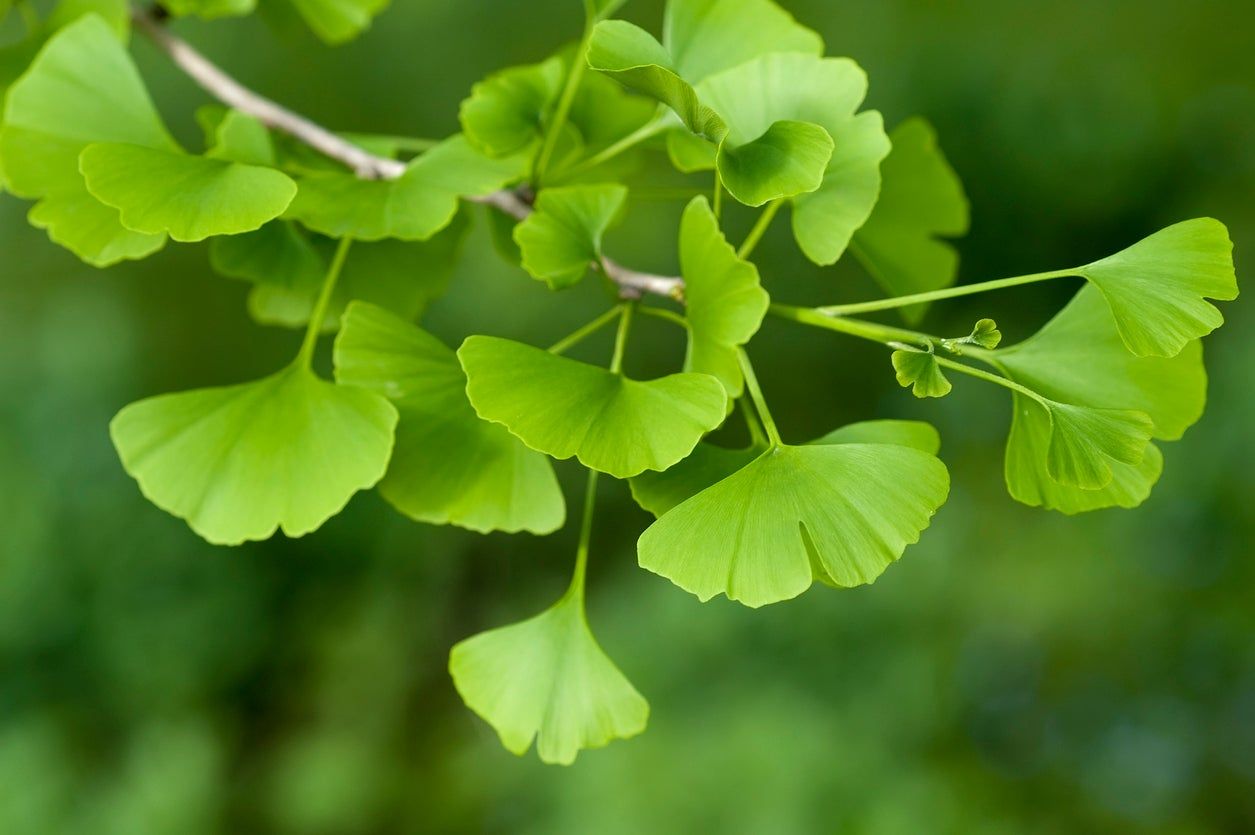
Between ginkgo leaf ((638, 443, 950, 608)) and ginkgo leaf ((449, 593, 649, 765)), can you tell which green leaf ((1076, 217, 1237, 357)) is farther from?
ginkgo leaf ((449, 593, 649, 765))

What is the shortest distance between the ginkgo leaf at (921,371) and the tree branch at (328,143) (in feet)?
0.37

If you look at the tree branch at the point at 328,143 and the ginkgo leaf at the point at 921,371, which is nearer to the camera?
the ginkgo leaf at the point at 921,371

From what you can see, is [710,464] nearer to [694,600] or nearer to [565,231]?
[565,231]

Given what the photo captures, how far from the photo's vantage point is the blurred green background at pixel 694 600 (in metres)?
1.45

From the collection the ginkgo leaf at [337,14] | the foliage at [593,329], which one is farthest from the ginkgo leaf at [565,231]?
the ginkgo leaf at [337,14]

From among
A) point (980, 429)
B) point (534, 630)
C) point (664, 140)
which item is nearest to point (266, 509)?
point (534, 630)

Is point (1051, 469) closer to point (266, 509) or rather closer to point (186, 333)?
point (266, 509)

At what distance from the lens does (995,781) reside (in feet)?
4.91

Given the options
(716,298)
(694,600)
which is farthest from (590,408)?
(694,600)

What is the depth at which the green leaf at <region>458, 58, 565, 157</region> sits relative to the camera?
45 cm

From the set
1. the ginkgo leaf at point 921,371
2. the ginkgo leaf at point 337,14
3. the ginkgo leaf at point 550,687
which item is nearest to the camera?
the ginkgo leaf at point 921,371

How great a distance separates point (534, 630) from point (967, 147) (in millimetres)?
1855

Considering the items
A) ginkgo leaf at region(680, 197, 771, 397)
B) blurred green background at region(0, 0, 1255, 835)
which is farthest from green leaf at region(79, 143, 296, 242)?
blurred green background at region(0, 0, 1255, 835)

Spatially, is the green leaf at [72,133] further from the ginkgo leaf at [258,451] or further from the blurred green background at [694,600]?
the blurred green background at [694,600]
